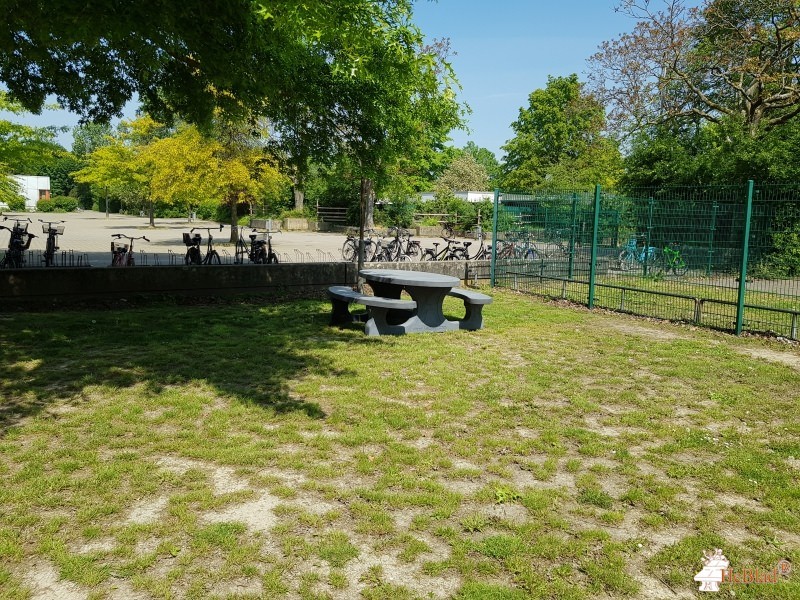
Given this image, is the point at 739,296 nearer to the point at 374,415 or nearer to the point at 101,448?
the point at 374,415

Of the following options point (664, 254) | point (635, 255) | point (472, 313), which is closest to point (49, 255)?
point (472, 313)

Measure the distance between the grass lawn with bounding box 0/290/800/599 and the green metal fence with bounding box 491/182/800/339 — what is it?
2176 millimetres

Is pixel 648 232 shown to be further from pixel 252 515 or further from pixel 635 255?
pixel 252 515

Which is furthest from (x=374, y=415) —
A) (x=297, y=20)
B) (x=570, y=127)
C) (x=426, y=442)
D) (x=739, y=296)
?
(x=570, y=127)

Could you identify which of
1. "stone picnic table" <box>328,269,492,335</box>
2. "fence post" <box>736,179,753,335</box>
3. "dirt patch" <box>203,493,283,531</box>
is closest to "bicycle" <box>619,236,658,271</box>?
"fence post" <box>736,179,753,335</box>

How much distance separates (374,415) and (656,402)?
278 cm

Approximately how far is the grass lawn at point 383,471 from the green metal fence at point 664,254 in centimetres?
218

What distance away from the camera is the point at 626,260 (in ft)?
40.4

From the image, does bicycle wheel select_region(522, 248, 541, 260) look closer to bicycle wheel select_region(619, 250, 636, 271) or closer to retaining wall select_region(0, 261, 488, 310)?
bicycle wheel select_region(619, 250, 636, 271)

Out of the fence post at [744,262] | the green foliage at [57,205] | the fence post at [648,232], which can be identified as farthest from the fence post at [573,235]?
the green foliage at [57,205]

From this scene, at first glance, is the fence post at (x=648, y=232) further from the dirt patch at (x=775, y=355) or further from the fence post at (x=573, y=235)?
the dirt patch at (x=775, y=355)

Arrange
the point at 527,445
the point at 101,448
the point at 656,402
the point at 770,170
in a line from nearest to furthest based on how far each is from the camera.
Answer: the point at 101,448 < the point at 527,445 < the point at 656,402 < the point at 770,170

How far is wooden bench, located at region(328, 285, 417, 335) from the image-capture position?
8.65 meters

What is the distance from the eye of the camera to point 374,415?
5.45m
